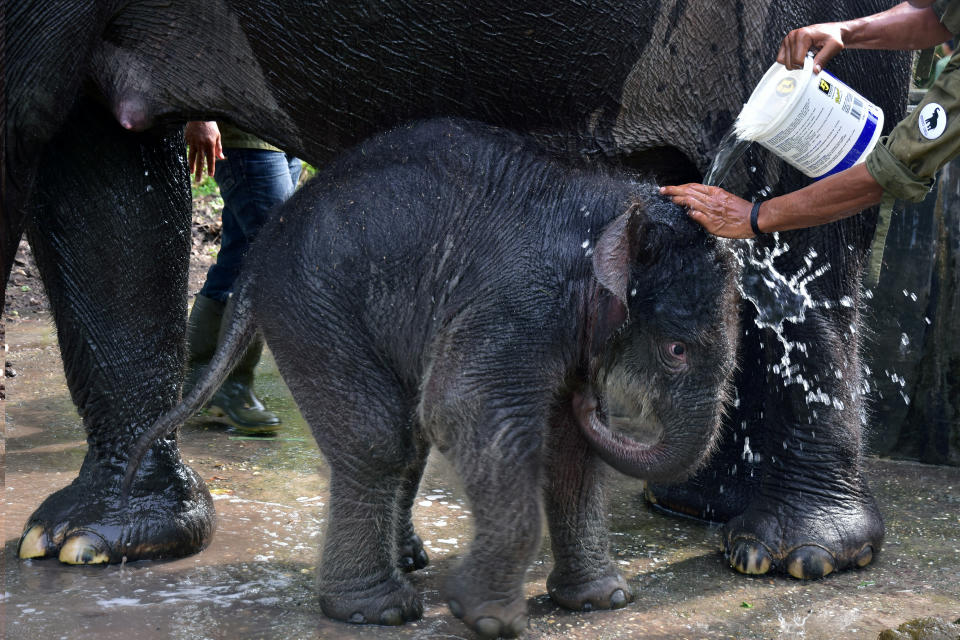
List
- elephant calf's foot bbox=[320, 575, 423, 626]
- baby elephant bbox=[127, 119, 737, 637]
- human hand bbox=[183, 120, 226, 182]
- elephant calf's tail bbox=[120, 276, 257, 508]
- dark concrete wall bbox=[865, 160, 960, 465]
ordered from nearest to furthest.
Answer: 1. baby elephant bbox=[127, 119, 737, 637]
2. elephant calf's foot bbox=[320, 575, 423, 626]
3. elephant calf's tail bbox=[120, 276, 257, 508]
4. dark concrete wall bbox=[865, 160, 960, 465]
5. human hand bbox=[183, 120, 226, 182]

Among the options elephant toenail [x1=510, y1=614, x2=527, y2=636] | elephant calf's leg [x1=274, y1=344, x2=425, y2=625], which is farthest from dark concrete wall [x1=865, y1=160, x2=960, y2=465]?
elephant calf's leg [x1=274, y1=344, x2=425, y2=625]

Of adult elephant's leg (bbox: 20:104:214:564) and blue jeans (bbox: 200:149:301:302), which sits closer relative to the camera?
adult elephant's leg (bbox: 20:104:214:564)

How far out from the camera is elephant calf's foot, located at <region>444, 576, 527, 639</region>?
9.97ft

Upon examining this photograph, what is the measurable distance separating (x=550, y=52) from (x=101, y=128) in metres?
1.53

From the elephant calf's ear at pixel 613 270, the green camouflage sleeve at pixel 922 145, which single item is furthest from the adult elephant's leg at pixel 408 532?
the green camouflage sleeve at pixel 922 145

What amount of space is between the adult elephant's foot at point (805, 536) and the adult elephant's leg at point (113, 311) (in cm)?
181

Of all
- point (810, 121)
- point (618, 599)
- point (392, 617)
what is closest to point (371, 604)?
point (392, 617)

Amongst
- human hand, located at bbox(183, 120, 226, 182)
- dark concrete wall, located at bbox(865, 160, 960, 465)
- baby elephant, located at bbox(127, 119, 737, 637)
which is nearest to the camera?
baby elephant, located at bbox(127, 119, 737, 637)

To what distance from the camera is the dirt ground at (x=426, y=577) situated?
3.25 m

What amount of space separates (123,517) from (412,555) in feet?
3.15

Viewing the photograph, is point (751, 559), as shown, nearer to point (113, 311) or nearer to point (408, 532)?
point (408, 532)

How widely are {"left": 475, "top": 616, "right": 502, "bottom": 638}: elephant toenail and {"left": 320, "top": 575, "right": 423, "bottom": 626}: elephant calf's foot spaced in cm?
30

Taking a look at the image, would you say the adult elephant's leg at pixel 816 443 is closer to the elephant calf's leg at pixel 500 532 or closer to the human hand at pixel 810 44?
the human hand at pixel 810 44

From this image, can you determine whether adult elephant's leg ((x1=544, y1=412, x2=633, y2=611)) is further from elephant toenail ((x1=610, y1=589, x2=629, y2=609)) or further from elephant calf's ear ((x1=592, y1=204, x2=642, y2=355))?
elephant calf's ear ((x1=592, y1=204, x2=642, y2=355))
